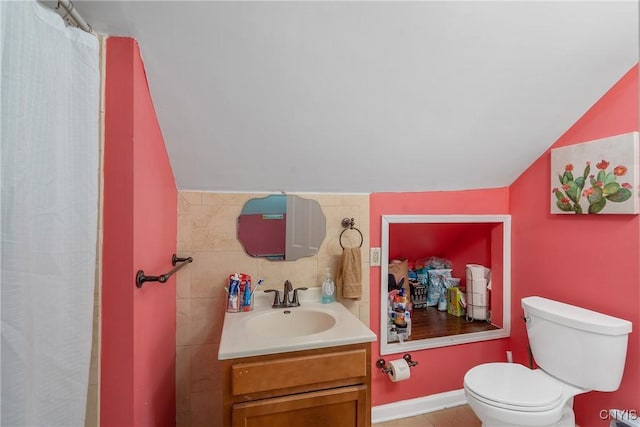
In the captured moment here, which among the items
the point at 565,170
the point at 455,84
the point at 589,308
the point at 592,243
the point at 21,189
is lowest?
the point at 589,308

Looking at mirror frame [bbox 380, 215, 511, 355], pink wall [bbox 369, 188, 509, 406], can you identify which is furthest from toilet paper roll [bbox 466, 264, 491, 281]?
pink wall [bbox 369, 188, 509, 406]

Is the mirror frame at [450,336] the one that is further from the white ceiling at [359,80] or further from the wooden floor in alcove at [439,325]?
the white ceiling at [359,80]

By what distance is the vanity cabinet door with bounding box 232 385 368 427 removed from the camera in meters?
1.17

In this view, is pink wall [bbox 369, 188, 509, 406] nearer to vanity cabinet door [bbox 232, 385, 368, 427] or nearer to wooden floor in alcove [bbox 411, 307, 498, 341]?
wooden floor in alcove [bbox 411, 307, 498, 341]

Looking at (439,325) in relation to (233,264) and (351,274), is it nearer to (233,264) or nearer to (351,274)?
(351,274)

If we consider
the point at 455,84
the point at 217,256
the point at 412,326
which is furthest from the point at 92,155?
the point at 412,326

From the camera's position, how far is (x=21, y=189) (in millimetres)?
642

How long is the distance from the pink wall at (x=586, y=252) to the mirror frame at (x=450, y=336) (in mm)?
42

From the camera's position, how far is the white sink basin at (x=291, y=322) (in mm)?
1559

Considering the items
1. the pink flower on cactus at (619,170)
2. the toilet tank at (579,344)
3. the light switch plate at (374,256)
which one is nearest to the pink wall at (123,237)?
the light switch plate at (374,256)

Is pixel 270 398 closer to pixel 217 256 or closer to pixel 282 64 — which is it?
pixel 217 256

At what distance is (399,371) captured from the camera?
178cm

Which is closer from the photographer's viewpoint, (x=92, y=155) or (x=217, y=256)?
(x=92, y=155)

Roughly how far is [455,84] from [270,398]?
1.55 metres
